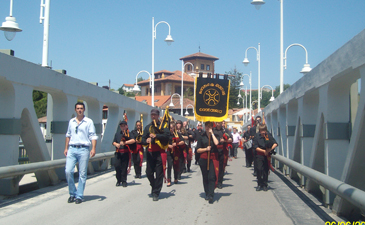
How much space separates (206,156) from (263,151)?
2.13m

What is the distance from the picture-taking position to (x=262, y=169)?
33.7 feet

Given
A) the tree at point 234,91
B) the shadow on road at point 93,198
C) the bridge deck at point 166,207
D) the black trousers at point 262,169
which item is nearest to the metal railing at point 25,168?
the bridge deck at point 166,207

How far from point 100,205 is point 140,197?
4.25 feet

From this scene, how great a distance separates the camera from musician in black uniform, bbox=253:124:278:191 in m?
10.2

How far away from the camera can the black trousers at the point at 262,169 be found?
10.3 m

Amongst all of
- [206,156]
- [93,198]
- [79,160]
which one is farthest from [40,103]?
[206,156]

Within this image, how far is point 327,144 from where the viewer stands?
8.11 metres

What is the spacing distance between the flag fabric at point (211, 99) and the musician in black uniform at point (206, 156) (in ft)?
3.08

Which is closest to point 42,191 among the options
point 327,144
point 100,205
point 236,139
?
point 100,205

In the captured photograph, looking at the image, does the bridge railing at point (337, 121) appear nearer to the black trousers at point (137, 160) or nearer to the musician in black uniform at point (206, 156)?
the musician in black uniform at point (206, 156)

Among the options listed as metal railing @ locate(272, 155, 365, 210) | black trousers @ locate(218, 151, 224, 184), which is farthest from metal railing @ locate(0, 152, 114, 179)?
metal railing @ locate(272, 155, 365, 210)

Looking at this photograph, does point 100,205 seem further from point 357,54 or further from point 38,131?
point 357,54

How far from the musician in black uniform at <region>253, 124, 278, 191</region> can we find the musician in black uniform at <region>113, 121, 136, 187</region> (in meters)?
3.34

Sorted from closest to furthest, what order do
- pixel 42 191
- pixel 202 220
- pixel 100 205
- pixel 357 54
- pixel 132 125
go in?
pixel 357 54 < pixel 202 220 < pixel 100 205 < pixel 42 191 < pixel 132 125
